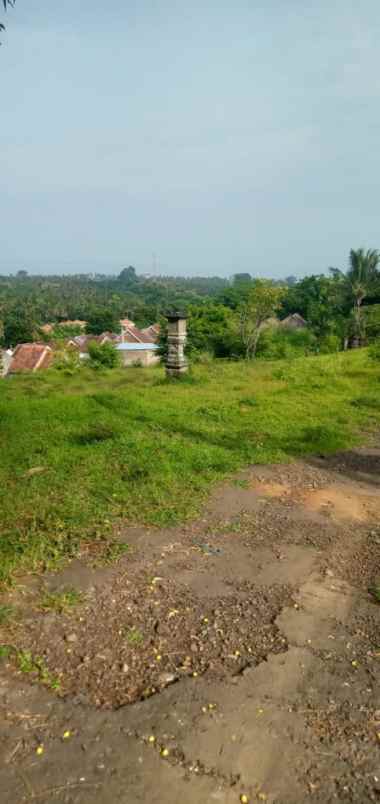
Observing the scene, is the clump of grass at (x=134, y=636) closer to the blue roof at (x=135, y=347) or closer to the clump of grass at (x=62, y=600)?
the clump of grass at (x=62, y=600)

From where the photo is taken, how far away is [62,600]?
9.68ft

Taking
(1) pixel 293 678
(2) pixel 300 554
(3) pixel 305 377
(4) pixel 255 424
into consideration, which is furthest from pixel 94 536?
(3) pixel 305 377

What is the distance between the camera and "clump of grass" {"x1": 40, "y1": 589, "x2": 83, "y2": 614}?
114 inches

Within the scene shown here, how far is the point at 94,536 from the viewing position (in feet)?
12.2

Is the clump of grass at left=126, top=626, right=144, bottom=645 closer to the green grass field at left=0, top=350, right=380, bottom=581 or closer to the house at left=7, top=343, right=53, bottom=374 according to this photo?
the green grass field at left=0, top=350, right=380, bottom=581

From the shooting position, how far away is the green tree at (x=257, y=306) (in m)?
18.3

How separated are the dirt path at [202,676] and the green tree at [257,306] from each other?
1525cm

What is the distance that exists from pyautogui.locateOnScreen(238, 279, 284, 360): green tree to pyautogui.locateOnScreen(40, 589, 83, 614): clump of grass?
638 inches

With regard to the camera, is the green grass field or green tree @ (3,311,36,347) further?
green tree @ (3,311,36,347)

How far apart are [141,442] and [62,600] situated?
294cm

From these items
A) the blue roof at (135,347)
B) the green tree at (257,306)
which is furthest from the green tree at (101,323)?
the green tree at (257,306)

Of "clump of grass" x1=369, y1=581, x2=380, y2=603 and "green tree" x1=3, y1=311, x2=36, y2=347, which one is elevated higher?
"clump of grass" x1=369, y1=581, x2=380, y2=603

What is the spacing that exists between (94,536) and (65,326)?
185 ft

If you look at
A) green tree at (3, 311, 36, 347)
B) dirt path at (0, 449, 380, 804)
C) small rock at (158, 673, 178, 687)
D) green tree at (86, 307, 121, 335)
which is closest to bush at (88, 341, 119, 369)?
dirt path at (0, 449, 380, 804)
